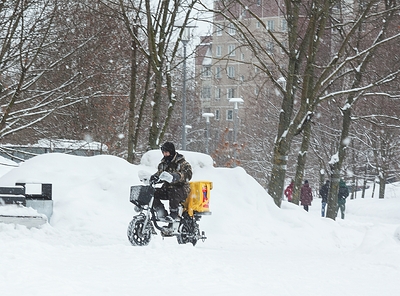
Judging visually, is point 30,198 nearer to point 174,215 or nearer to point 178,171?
point 174,215

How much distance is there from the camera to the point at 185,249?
917 centimetres

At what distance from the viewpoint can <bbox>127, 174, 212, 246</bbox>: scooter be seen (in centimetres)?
1038

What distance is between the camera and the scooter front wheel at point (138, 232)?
10289 mm

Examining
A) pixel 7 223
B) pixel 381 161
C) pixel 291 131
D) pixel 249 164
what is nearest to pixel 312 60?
pixel 291 131

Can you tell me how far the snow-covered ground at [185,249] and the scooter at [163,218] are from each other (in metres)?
0.36

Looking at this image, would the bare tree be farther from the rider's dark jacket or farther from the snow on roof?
the rider's dark jacket

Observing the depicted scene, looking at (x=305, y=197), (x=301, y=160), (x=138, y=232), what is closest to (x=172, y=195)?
(x=138, y=232)

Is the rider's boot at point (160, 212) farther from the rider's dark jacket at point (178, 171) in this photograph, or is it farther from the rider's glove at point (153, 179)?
the rider's glove at point (153, 179)

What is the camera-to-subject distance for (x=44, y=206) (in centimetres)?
1193

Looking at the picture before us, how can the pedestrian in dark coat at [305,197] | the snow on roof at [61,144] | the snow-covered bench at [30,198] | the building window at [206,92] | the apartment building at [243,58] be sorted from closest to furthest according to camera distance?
the snow-covered bench at [30,198]
the apartment building at [243,58]
the snow on roof at [61,144]
the pedestrian in dark coat at [305,197]
the building window at [206,92]

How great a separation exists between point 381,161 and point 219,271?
92.9 feet

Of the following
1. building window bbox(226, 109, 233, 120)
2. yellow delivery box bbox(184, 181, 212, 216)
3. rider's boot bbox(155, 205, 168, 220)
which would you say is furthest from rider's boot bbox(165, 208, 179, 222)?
building window bbox(226, 109, 233, 120)

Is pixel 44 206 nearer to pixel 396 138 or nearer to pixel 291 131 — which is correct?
pixel 291 131

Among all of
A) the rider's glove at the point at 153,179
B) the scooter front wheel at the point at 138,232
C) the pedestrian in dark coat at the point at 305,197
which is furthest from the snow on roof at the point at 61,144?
the scooter front wheel at the point at 138,232
